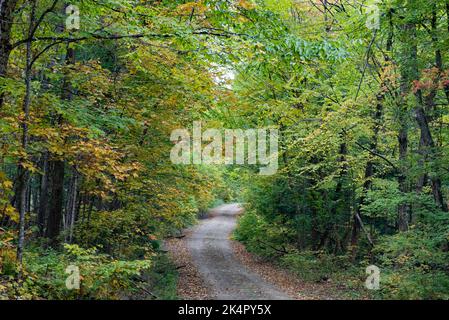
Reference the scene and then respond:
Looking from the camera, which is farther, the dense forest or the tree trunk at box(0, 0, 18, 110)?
the dense forest

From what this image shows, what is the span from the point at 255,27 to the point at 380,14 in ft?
13.6

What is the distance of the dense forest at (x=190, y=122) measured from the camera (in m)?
6.83

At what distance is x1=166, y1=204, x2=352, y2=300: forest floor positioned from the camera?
39.9 ft

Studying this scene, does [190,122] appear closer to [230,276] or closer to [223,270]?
[230,276]

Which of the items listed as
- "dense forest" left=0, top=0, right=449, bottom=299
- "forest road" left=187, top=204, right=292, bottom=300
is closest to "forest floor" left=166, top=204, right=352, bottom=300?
"forest road" left=187, top=204, right=292, bottom=300

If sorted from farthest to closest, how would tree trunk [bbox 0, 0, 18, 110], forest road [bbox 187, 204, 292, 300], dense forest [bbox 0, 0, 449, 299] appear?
1. forest road [bbox 187, 204, 292, 300]
2. dense forest [bbox 0, 0, 449, 299]
3. tree trunk [bbox 0, 0, 18, 110]

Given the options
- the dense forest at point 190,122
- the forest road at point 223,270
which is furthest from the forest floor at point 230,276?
the dense forest at point 190,122

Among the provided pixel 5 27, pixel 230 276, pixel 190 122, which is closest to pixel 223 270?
pixel 230 276

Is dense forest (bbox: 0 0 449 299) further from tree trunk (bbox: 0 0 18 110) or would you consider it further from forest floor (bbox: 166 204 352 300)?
forest floor (bbox: 166 204 352 300)

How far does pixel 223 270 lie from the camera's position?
16766mm

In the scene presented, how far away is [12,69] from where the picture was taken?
30.2 feet

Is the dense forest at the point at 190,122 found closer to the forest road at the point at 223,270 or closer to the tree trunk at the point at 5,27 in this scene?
the tree trunk at the point at 5,27

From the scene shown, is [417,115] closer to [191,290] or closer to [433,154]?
[433,154]

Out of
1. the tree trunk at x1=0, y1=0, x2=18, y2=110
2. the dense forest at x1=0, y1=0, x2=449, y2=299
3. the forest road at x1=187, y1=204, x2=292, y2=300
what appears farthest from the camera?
the forest road at x1=187, y1=204, x2=292, y2=300
